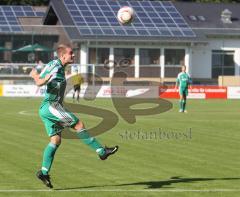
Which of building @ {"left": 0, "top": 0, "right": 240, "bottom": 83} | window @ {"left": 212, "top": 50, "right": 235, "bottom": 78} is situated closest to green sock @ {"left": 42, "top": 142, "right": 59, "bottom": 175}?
building @ {"left": 0, "top": 0, "right": 240, "bottom": 83}

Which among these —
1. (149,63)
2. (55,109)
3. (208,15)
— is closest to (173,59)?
(149,63)

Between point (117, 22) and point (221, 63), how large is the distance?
29.8 feet

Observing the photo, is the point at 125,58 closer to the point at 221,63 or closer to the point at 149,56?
the point at 149,56

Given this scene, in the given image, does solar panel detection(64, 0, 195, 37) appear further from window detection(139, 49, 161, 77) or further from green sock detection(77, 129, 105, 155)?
green sock detection(77, 129, 105, 155)

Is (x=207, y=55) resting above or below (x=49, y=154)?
above

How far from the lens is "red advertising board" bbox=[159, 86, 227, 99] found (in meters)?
49.8

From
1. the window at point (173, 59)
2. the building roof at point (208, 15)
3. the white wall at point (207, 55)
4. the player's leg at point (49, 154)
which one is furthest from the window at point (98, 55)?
the player's leg at point (49, 154)

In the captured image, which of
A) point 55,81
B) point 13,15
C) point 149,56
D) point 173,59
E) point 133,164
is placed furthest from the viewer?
point 13,15

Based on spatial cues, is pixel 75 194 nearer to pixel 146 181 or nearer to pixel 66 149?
pixel 146 181

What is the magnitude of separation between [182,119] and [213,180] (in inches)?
635

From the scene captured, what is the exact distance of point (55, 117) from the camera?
1183 cm

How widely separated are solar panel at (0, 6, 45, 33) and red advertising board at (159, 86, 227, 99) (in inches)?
558

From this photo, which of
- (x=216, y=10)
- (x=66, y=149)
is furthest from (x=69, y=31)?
(x=66, y=149)

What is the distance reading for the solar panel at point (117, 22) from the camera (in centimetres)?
5875
